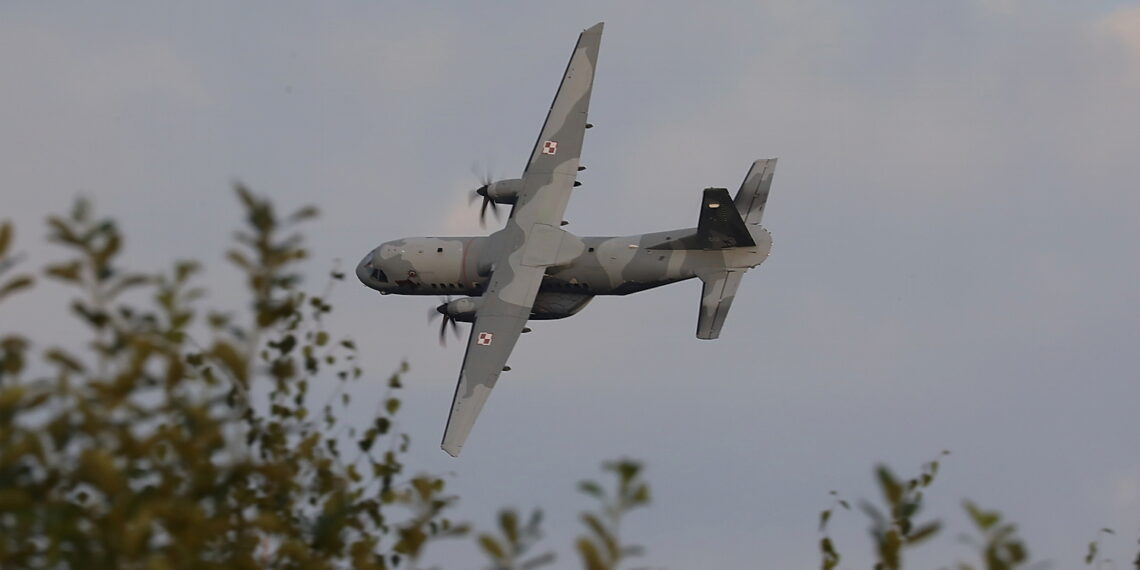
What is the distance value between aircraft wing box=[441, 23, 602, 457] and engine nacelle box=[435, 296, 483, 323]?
0.27 meters

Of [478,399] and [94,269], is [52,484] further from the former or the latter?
[478,399]

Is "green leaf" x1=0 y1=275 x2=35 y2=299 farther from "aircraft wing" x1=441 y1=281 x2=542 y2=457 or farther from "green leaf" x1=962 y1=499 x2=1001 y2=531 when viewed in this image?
"aircraft wing" x1=441 y1=281 x2=542 y2=457

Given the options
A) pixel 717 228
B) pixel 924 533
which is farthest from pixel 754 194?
pixel 924 533

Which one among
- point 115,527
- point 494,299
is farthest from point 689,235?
point 115,527

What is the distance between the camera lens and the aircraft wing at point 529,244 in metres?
69.2

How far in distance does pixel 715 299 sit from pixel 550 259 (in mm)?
7287

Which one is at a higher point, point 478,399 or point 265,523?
point 478,399

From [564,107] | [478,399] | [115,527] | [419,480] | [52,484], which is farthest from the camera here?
[564,107]

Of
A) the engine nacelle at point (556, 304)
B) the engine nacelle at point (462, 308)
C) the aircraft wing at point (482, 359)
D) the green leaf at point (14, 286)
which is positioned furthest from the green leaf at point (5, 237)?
the engine nacelle at point (556, 304)

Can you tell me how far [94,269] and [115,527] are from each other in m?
2.16

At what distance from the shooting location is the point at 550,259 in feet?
237

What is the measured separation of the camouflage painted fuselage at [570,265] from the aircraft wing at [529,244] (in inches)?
28.8

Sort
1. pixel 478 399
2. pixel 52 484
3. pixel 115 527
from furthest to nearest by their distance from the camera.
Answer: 1. pixel 478 399
2. pixel 52 484
3. pixel 115 527

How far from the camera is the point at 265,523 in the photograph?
1587 cm
